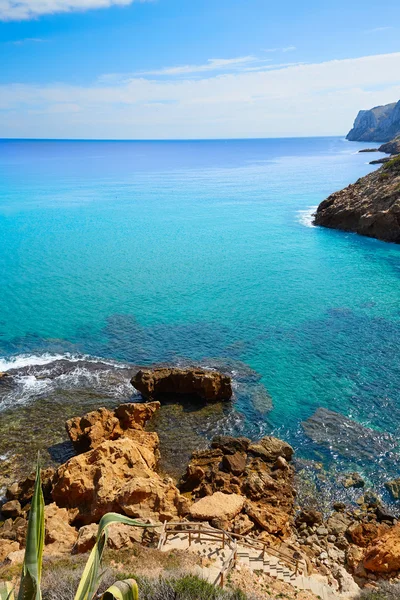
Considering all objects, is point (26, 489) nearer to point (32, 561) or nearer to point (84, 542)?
point (84, 542)

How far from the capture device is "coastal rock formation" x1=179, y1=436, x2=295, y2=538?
19469mm

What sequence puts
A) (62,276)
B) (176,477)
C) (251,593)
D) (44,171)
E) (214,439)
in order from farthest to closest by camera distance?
(44,171) < (62,276) < (214,439) < (176,477) < (251,593)

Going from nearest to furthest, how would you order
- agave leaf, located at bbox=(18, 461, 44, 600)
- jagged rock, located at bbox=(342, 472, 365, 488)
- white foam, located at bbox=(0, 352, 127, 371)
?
agave leaf, located at bbox=(18, 461, 44, 600) → jagged rock, located at bbox=(342, 472, 365, 488) → white foam, located at bbox=(0, 352, 127, 371)

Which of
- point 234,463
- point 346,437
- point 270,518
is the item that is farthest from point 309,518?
point 346,437

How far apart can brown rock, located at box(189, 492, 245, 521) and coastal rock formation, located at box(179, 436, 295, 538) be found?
0.06m

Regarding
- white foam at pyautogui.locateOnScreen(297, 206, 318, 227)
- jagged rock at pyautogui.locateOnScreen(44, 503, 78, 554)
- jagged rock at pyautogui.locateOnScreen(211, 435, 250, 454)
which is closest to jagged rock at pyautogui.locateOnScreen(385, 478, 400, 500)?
jagged rock at pyautogui.locateOnScreen(211, 435, 250, 454)

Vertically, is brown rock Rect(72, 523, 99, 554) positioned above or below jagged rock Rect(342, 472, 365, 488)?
above

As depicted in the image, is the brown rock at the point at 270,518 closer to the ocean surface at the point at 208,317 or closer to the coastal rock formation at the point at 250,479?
the coastal rock formation at the point at 250,479

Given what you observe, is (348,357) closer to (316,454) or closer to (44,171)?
(316,454)

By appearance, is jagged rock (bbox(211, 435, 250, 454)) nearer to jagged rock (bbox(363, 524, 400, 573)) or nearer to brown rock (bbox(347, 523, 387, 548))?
brown rock (bbox(347, 523, 387, 548))

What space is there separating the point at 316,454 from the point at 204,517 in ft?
25.9

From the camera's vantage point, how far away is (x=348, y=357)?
3294cm

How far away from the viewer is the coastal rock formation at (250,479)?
19.5 metres

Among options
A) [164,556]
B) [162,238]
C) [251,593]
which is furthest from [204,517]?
[162,238]
